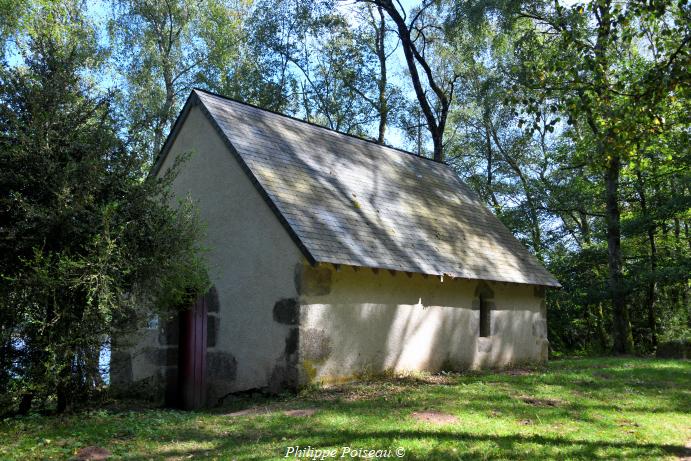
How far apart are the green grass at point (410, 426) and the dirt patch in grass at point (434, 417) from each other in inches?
4.5

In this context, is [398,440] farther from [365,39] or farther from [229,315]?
[365,39]

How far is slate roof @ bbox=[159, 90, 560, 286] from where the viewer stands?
32.1 feet

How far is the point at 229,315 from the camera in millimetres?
10078

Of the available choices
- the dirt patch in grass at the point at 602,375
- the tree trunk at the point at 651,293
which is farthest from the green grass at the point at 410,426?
the tree trunk at the point at 651,293

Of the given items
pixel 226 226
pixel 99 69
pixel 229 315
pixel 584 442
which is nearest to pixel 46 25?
pixel 99 69

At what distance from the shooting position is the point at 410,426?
21.8ft

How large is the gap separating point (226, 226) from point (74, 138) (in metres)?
3.75

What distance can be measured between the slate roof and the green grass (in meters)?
2.41

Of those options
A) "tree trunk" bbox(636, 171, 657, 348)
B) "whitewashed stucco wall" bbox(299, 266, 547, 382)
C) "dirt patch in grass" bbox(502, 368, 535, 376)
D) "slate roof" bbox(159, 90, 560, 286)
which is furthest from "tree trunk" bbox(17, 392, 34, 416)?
"tree trunk" bbox(636, 171, 657, 348)

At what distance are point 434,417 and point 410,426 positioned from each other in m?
0.63

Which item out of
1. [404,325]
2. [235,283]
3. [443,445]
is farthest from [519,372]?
[443,445]

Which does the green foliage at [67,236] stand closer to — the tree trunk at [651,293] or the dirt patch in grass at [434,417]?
the dirt patch in grass at [434,417]

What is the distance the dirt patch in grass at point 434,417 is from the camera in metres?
6.97

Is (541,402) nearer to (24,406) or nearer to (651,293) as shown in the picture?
(24,406)
